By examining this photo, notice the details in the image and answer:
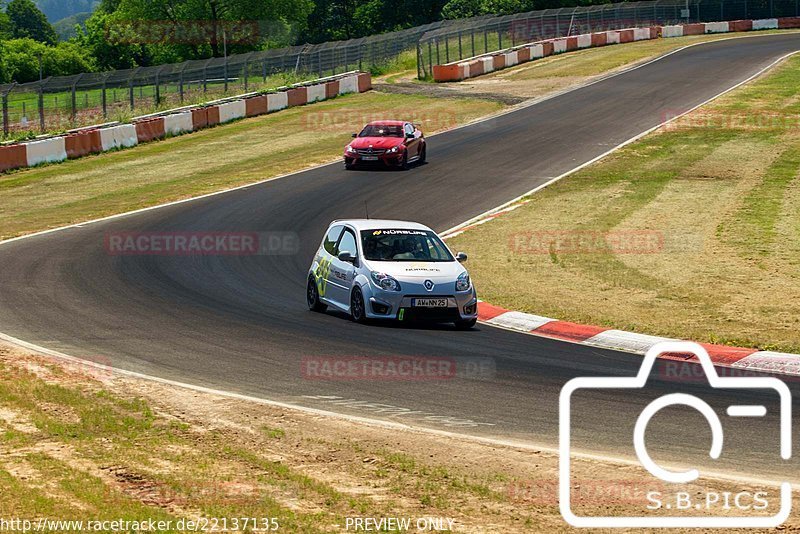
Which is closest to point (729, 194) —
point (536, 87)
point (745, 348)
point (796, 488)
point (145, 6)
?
point (745, 348)

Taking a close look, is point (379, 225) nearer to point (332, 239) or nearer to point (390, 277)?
point (332, 239)

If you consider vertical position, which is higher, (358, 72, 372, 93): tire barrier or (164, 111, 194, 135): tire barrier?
(358, 72, 372, 93): tire barrier

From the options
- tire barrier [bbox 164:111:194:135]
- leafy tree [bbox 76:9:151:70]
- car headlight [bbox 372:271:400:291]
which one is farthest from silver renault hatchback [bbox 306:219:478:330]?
leafy tree [bbox 76:9:151:70]

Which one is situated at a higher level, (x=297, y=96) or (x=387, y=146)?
(x=297, y=96)

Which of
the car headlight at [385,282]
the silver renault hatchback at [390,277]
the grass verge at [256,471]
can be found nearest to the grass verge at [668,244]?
the silver renault hatchback at [390,277]

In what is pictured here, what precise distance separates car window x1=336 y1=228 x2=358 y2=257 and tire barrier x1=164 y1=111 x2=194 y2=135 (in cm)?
2623

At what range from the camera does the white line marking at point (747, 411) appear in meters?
11.6

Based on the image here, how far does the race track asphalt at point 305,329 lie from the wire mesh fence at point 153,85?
41.3 feet

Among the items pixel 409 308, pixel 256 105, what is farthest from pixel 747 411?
pixel 256 105

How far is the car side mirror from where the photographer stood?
57.4 ft

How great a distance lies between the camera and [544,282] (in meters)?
20.4

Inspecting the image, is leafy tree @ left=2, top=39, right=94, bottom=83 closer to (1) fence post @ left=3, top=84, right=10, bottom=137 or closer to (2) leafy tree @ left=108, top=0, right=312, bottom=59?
(2) leafy tree @ left=108, top=0, right=312, bottom=59

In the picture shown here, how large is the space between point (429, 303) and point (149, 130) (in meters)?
28.2

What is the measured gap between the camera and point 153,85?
47.7 m
